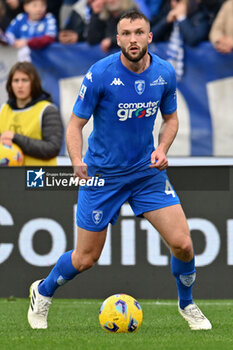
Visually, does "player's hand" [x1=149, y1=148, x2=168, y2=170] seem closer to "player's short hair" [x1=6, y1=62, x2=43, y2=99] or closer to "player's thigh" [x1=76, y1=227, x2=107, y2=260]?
"player's thigh" [x1=76, y1=227, x2=107, y2=260]

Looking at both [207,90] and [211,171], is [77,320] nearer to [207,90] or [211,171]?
[211,171]

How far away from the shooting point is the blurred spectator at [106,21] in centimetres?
1216

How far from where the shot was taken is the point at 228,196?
9180mm

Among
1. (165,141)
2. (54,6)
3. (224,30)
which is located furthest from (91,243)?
(54,6)

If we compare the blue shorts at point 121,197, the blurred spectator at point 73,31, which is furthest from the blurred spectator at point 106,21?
the blue shorts at point 121,197

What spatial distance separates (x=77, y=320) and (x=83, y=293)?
180 cm

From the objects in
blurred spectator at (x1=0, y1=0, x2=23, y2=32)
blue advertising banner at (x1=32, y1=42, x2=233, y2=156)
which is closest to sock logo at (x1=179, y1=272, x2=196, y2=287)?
blue advertising banner at (x1=32, y1=42, x2=233, y2=156)

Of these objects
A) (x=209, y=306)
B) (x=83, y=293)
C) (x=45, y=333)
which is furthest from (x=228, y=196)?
(x=45, y=333)

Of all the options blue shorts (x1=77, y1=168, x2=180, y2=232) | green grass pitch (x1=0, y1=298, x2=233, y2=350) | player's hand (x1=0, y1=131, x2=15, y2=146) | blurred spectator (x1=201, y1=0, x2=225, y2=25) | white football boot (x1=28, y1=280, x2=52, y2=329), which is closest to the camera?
green grass pitch (x1=0, y1=298, x2=233, y2=350)

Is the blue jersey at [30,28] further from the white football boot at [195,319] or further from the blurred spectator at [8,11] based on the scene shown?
the white football boot at [195,319]

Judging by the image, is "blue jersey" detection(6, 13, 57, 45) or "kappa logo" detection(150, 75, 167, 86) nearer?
"kappa logo" detection(150, 75, 167, 86)

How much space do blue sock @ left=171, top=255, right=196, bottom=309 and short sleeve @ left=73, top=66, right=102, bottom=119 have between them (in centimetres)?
135

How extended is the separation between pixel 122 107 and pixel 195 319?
1.77 m

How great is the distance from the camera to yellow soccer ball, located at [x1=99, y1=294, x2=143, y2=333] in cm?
629
